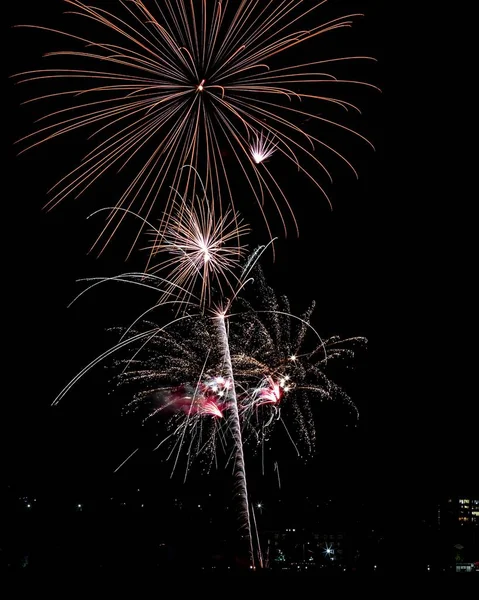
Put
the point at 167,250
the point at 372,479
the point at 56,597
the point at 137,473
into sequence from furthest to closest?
1. the point at 137,473
2. the point at 372,479
3. the point at 167,250
4. the point at 56,597

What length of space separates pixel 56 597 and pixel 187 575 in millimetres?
1091

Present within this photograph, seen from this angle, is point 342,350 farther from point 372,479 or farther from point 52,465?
point 52,465

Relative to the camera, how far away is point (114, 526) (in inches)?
732

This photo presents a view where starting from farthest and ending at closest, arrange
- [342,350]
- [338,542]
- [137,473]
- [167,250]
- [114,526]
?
[137,473] < [338,542] < [114,526] < [342,350] < [167,250]

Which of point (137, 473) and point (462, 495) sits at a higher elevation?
point (137, 473)

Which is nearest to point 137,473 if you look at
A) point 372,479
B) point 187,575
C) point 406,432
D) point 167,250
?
point 372,479

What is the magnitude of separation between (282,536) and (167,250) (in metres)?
17.3

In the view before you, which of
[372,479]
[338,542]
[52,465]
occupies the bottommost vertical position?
[338,542]

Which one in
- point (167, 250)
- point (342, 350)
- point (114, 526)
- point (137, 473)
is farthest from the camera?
point (137, 473)

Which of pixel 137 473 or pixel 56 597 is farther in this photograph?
pixel 137 473

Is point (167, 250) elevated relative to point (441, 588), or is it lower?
elevated

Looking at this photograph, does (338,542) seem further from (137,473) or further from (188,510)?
(137,473)

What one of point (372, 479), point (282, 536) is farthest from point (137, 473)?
point (372, 479)

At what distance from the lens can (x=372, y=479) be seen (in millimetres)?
23422
